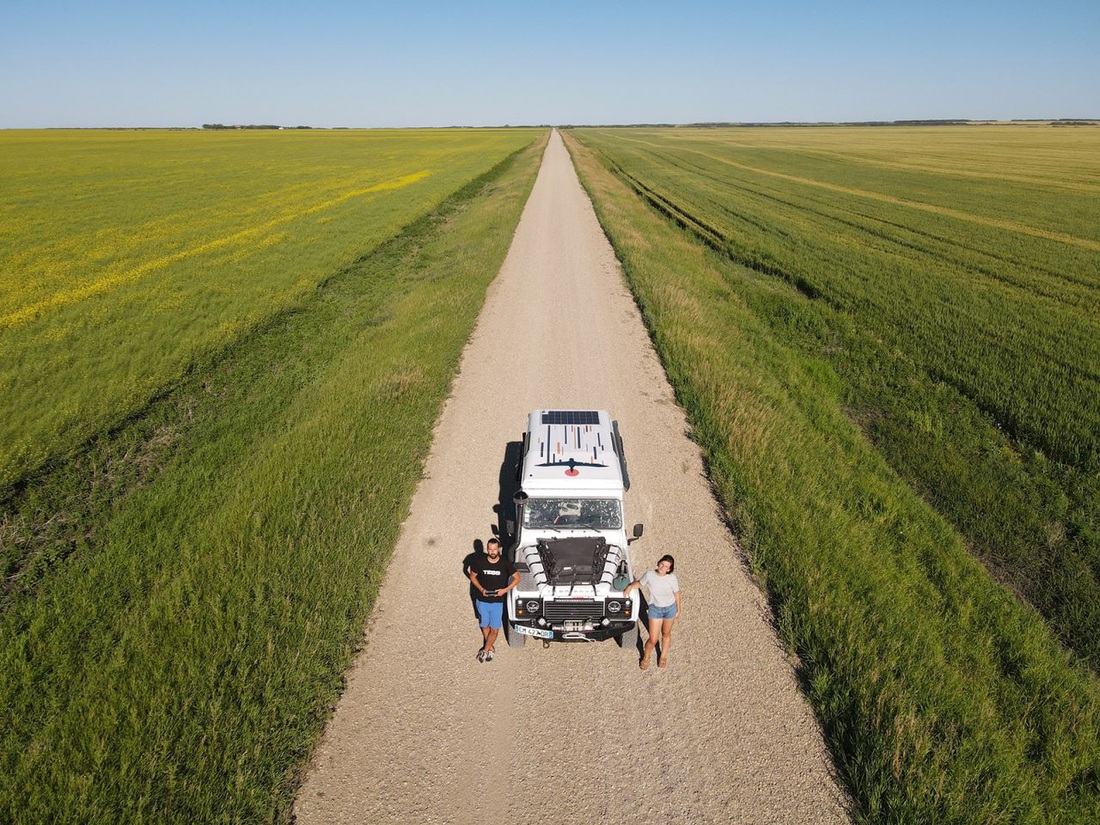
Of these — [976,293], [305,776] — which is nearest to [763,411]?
[305,776]

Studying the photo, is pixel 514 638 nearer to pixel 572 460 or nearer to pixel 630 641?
pixel 630 641

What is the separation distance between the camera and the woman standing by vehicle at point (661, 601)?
689cm

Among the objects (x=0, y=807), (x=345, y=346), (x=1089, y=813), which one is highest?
(x=345, y=346)

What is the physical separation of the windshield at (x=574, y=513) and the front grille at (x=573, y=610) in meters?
1.09

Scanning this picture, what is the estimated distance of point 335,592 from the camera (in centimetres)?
770

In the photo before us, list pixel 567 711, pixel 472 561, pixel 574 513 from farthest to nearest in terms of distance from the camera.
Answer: pixel 472 561
pixel 574 513
pixel 567 711

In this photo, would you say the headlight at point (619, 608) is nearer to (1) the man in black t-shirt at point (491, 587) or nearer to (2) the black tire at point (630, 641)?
(2) the black tire at point (630, 641)

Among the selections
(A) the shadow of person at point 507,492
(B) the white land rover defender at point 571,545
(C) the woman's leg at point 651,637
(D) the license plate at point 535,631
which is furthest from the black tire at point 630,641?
(A) the shadow of person at point 507,492

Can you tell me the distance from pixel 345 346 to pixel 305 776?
13205 mm

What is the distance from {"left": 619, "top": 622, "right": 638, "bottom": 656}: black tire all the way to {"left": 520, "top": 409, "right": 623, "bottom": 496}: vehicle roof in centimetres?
181

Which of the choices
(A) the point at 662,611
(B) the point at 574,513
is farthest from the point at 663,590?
(B) the point at 574,513

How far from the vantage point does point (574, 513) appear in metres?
7.87

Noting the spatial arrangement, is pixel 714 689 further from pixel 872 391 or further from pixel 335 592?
pixel 872 391

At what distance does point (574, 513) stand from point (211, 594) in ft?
16.6
